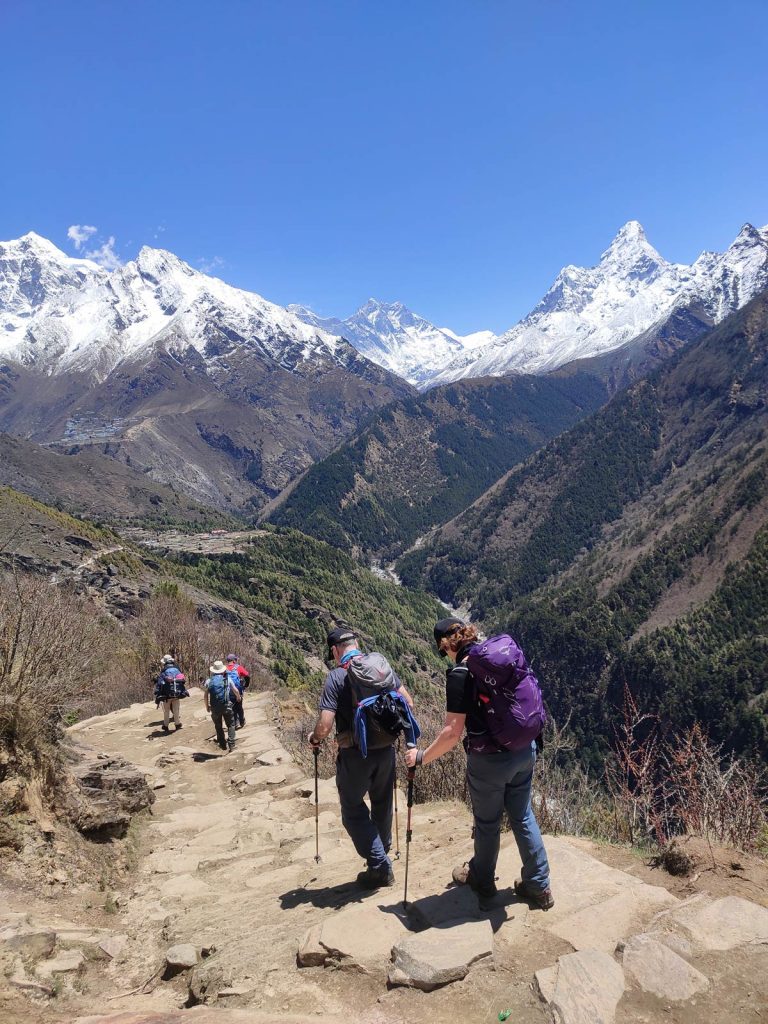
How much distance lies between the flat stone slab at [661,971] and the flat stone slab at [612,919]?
299mm

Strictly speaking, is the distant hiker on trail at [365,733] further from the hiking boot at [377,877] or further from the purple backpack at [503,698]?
the purple backpack at [503,698]

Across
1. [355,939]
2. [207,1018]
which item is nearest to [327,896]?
[355,939]

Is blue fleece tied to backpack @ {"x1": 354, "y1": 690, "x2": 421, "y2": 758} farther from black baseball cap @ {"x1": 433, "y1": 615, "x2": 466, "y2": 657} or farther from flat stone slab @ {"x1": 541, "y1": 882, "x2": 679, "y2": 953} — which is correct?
flat stone slab @ {"x1": 541, "y1": 882, "x2": 679, "y2": 953}

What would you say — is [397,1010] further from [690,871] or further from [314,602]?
[314,602]

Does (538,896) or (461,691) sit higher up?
(461,691)

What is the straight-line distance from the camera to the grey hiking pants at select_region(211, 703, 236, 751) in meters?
16.1

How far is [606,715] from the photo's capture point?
13788 centimetres

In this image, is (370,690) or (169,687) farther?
(169,687)

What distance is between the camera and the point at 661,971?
192 inches

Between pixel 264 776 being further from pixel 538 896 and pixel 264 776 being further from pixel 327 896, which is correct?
pixel 538 896

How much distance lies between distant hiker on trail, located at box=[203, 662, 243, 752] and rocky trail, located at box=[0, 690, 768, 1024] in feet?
23.1

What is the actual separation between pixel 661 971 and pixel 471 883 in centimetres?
214

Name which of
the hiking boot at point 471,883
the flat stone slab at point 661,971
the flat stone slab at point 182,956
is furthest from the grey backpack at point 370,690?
the flat stone slab at point 661,971

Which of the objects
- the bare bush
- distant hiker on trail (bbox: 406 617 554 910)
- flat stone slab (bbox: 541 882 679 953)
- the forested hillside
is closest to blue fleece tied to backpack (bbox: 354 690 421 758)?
distant hiker on trail (bbox: 406 617 554 910)
